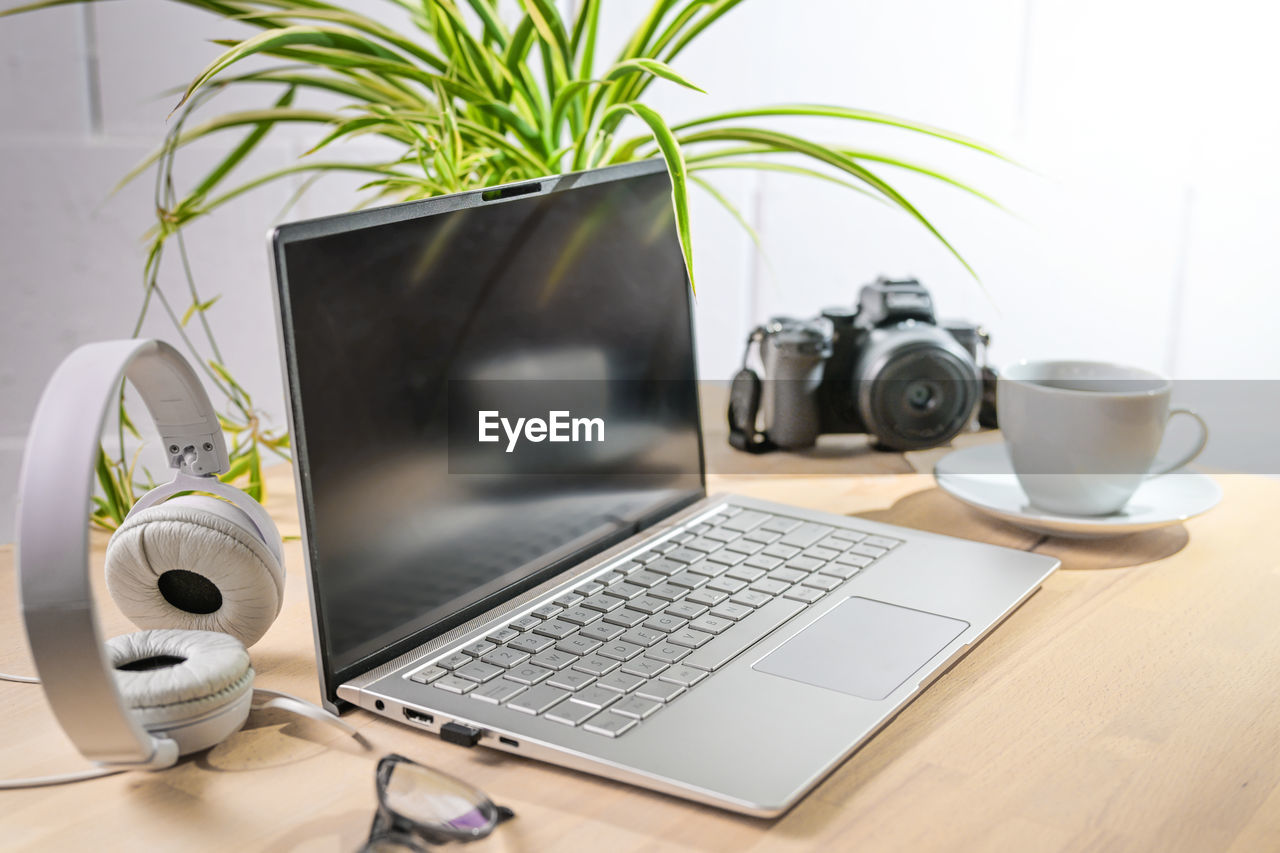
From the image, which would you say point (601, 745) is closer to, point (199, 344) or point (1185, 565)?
point (1185, 565)

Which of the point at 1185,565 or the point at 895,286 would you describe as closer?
the point at 1185,565

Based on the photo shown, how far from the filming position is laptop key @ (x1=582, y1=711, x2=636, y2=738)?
50 cm

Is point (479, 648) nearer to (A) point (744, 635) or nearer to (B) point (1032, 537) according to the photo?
(A) point (744, 635)

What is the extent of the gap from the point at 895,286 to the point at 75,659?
782mm

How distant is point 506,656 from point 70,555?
9.1 inches

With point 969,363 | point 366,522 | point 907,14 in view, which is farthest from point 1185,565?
point 907,14

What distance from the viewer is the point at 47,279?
4.27 feet

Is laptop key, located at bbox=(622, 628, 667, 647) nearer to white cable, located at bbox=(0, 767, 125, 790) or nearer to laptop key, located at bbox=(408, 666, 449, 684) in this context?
laptop key, located at bbox=(408, 666, 449, 684)

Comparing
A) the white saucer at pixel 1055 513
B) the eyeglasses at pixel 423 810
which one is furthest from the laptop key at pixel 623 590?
the white saucer at pixel 1055 513

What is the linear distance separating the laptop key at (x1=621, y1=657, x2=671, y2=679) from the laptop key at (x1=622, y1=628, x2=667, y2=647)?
19 mm

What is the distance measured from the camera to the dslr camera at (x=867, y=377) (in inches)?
38.5

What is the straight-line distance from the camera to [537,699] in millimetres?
528

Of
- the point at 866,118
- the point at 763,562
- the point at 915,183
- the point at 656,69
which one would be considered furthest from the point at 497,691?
the point at 915,183

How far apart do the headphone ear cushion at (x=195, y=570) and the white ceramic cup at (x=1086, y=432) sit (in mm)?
539
